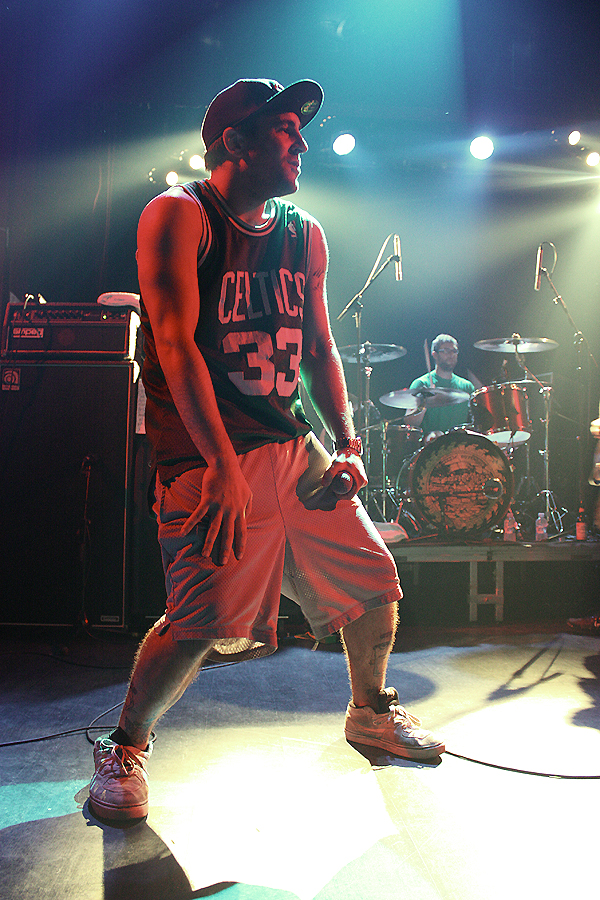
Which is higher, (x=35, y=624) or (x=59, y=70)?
(x=59, y=70)

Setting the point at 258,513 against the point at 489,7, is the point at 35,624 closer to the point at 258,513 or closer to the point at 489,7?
the point at 258,513

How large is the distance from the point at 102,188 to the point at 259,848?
5.87 meters

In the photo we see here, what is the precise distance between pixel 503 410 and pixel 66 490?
3.52 meters

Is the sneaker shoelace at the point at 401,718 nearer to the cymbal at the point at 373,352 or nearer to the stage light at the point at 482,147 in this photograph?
the cymbal at the point at 373,352

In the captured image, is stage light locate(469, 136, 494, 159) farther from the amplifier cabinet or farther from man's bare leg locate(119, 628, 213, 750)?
man's bare leg locate(119, 628, 213, 750)

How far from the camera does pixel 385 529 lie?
159 inches

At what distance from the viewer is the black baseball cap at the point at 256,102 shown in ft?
4.37

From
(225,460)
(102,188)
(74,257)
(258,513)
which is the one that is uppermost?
(102,188)

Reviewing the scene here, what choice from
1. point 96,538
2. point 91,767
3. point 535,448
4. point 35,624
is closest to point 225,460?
point 91,767

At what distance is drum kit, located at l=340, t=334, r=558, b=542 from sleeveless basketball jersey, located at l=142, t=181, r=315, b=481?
284cm

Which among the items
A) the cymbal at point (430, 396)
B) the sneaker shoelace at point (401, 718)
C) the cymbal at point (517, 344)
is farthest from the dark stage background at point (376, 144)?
the sneaker shoelace at point (401, 718)

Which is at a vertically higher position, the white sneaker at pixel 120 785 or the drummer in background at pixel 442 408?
the drummer in background at pixel 442 408

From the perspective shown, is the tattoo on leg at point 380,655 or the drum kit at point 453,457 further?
the drum kit at point 453,457

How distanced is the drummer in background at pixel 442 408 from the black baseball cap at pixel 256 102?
3874 millimetres
